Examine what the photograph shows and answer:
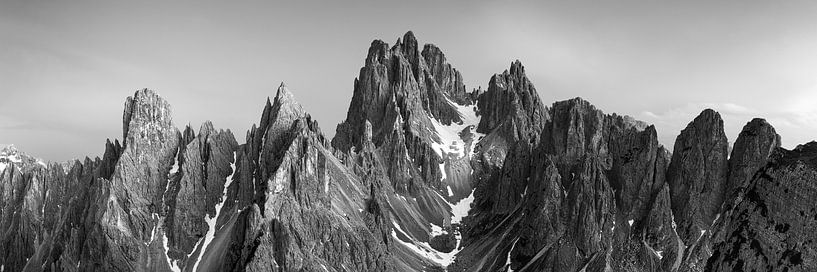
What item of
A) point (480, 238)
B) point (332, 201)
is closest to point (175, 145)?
point (332, 201)

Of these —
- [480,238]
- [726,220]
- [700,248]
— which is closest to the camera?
[726,220]

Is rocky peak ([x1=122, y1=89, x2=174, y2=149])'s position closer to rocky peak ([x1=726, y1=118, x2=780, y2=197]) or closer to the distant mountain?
the distant mountain

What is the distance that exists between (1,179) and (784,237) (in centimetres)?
22592

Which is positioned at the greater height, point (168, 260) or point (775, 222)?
point (168, 260)

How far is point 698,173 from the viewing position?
16225 centimetres

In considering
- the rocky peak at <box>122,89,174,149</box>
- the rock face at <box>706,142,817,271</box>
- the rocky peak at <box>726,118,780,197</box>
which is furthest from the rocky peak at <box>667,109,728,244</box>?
the rocky peak at <box>122,89,174,149</box>

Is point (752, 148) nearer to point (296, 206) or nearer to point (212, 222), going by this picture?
point (296, 206)

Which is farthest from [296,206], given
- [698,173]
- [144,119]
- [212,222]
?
[698,173]

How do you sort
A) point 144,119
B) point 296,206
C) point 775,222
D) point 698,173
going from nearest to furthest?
point 775,222 → point 296,206 → point 698,173 → point 144,119

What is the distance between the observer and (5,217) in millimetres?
187375

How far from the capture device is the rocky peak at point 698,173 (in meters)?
157

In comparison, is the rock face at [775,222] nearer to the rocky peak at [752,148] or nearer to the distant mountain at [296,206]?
the distant mountain at [296,206]

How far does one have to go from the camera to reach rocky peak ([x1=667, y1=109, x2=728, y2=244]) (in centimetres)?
15688

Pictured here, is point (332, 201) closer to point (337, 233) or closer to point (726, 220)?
point (337, 233)
